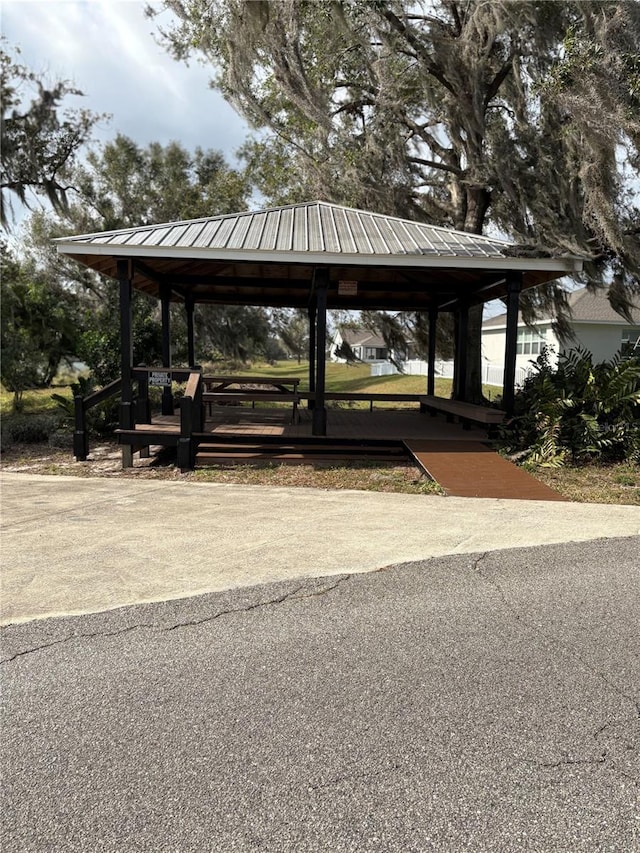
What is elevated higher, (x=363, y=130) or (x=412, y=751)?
(x=363, y=130)

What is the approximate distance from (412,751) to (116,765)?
3.61 feet

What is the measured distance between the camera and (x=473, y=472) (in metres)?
7.45

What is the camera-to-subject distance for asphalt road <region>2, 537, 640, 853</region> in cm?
190

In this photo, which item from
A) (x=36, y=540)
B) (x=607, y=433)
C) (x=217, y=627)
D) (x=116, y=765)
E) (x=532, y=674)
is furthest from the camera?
(x=607, y=433)

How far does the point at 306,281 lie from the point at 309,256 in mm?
3387

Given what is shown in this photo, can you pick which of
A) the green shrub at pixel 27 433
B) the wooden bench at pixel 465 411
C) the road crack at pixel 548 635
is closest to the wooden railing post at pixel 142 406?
the green shrub at pixel 27 433

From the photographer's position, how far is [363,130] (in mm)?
14492

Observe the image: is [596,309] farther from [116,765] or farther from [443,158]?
[116,765]

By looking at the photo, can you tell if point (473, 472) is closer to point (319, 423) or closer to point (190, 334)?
point (319, 423)

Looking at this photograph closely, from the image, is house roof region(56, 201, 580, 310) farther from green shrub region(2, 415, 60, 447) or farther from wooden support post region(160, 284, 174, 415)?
green shrub region(2, 415, 60, 447)

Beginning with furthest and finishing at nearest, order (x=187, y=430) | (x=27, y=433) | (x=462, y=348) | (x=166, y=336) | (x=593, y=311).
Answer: (x=593, y=311) < (x=462, y=348) < (x=166, y=336) < (x=27, y=433) < (x=187, y=430)

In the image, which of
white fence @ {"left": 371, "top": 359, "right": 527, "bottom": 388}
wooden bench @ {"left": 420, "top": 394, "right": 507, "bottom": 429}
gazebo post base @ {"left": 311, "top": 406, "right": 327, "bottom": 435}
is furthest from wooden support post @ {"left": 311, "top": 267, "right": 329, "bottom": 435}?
white fence @ {"left": 371, "top": 359, "right": 527, "bottom": 388}

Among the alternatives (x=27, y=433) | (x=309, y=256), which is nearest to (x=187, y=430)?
(x=309, y=256)

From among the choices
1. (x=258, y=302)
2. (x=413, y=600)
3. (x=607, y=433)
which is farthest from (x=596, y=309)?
(x=413, y=600)
